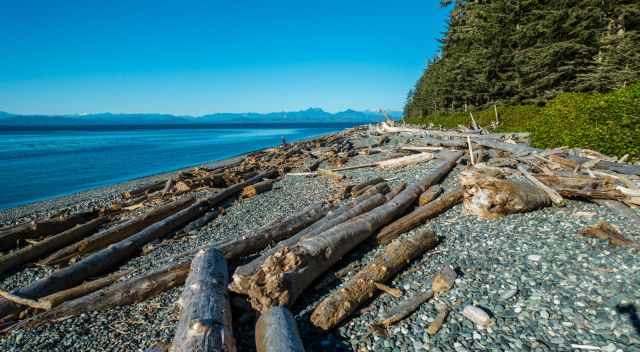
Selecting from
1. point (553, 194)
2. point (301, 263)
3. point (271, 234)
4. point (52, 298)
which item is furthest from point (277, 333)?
point (553, 194)

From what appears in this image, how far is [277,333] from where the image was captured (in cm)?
383

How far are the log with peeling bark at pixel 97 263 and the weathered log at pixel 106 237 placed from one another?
620 millimetres

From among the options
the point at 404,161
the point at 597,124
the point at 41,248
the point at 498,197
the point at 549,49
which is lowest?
the point at 41,248

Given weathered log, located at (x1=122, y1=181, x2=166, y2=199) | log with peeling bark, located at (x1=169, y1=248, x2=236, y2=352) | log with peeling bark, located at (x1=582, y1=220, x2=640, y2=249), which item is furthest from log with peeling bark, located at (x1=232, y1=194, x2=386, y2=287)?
weathered log, located at (x1=122, y1=181, x2=166, y2=199)

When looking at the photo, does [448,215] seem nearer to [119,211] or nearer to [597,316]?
[597,316]

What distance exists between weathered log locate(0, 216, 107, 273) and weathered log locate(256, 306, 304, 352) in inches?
285

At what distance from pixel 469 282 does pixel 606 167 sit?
7662 mm

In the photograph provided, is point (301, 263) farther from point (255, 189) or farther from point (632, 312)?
point (255, 189)

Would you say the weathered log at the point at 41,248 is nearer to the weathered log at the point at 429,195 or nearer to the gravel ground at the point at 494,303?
the gravel ground at the point at 494,303

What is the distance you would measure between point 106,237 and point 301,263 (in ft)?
20.9

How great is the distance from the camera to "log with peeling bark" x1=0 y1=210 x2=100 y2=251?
29.3 ft

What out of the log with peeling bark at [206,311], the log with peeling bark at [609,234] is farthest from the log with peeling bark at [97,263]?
the log with peeling bark at [609,234]

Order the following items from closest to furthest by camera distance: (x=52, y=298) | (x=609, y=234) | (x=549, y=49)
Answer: (x=52, y=298) < (x=609, y=234) < (x=549, y=49)

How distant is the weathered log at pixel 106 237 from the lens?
7989 millimetres
